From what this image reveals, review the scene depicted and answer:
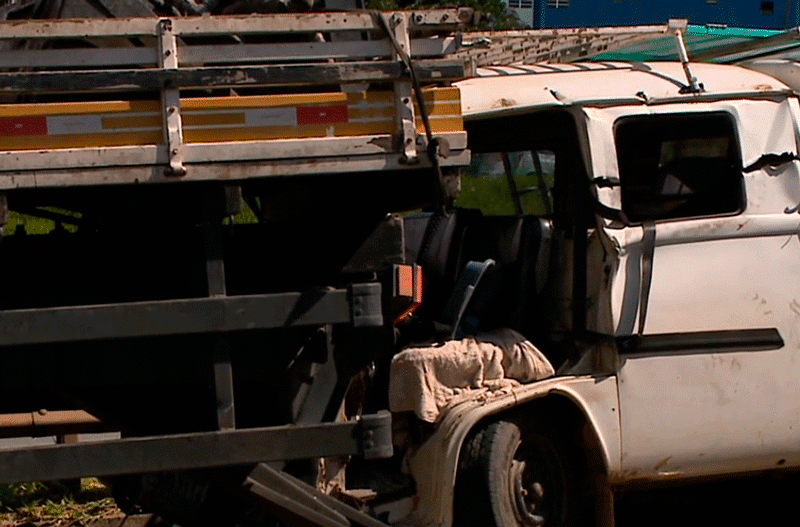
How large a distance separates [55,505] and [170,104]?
3162mm

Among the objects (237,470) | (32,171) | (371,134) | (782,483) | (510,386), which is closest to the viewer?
(32,171)

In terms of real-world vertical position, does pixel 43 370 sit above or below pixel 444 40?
below

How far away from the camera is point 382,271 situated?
429 centimetres

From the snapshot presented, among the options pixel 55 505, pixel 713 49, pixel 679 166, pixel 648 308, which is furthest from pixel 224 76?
pixel 55 505

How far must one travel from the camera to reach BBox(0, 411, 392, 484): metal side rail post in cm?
388

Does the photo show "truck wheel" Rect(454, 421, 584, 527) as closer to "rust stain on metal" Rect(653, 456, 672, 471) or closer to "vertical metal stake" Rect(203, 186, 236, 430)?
"rust stain on metal" Rect(653, 456, 672, 471)

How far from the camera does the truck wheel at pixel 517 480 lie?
468 cm

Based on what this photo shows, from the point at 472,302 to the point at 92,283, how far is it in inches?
64.8

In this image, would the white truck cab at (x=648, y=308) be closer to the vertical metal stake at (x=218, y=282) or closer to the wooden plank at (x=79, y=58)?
the vertical metal stake at (x=218, y=282)

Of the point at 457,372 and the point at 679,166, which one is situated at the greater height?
the point at 679,166

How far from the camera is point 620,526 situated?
6016 millimetres

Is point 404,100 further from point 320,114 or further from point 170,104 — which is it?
point 170,104

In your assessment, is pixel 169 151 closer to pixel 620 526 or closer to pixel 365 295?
pixel 365 295

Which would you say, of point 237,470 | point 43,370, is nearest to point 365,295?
point 237,470
